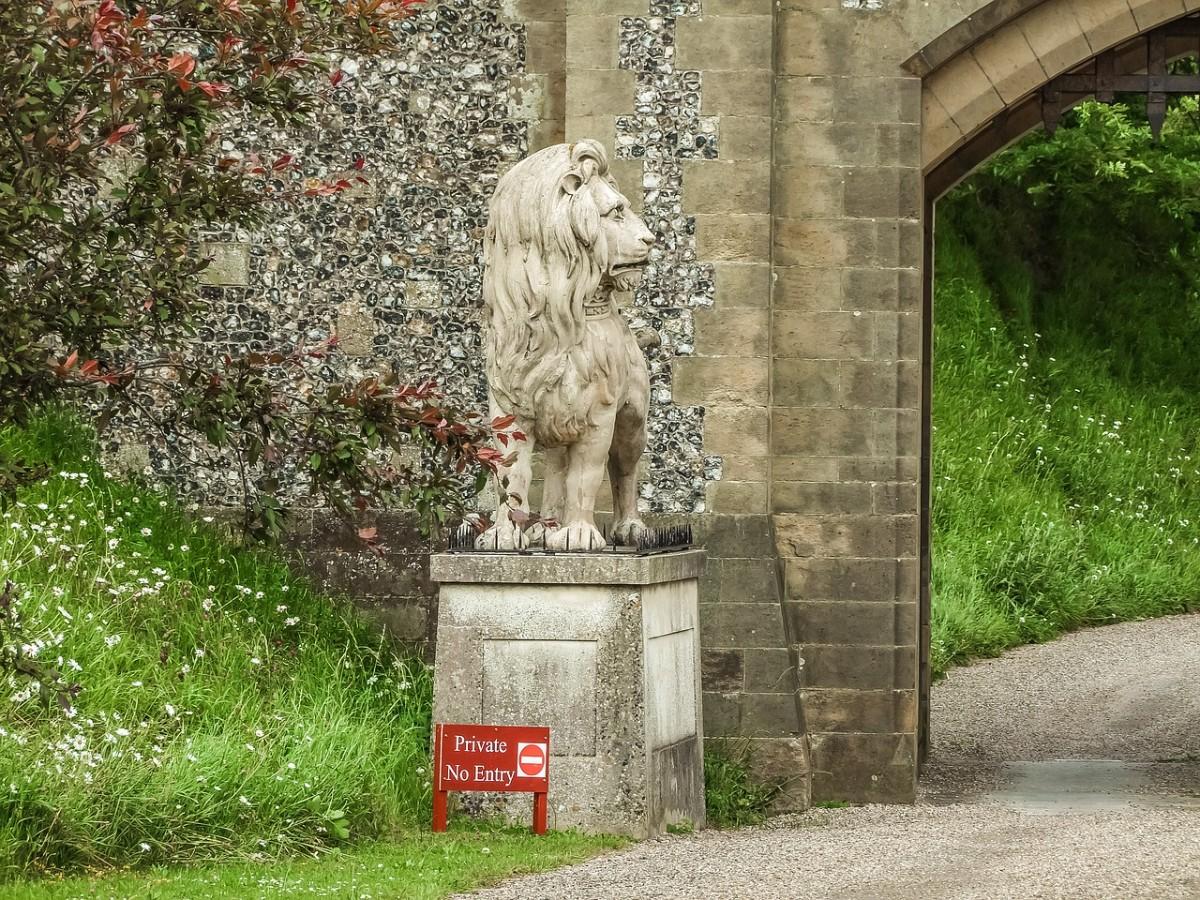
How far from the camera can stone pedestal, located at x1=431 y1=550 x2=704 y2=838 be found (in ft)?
26.0

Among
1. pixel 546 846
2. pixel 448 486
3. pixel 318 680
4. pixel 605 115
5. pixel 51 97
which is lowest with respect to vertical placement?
pixel 546 846

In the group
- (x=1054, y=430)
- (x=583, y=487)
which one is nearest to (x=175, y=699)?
(x=583, y=487)

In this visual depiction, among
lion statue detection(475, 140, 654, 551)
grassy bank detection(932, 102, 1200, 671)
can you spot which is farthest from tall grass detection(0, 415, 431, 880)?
grassy bank detection(932, 102, 1200, 671)

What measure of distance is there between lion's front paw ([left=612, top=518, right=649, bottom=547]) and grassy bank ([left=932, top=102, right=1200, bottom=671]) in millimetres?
8040

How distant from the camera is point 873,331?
32.6 ft

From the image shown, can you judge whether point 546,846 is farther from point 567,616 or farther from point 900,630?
point 900,630

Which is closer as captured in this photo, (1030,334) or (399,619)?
(399,619)

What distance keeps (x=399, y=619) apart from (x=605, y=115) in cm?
276

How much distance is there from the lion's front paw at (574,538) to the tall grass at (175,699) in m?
1.20

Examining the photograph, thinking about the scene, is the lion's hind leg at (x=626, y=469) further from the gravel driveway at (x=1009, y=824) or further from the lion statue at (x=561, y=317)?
the gravel driveway at (x=1009, y=824)

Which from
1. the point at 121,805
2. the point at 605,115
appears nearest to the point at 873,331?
the point at 605,115

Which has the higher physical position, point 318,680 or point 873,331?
point 873,331

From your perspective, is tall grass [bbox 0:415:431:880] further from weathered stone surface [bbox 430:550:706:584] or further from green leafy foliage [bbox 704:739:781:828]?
green leafy foliage [bbox 704:739:781:828]

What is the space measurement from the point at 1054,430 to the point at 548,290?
47.4ft
